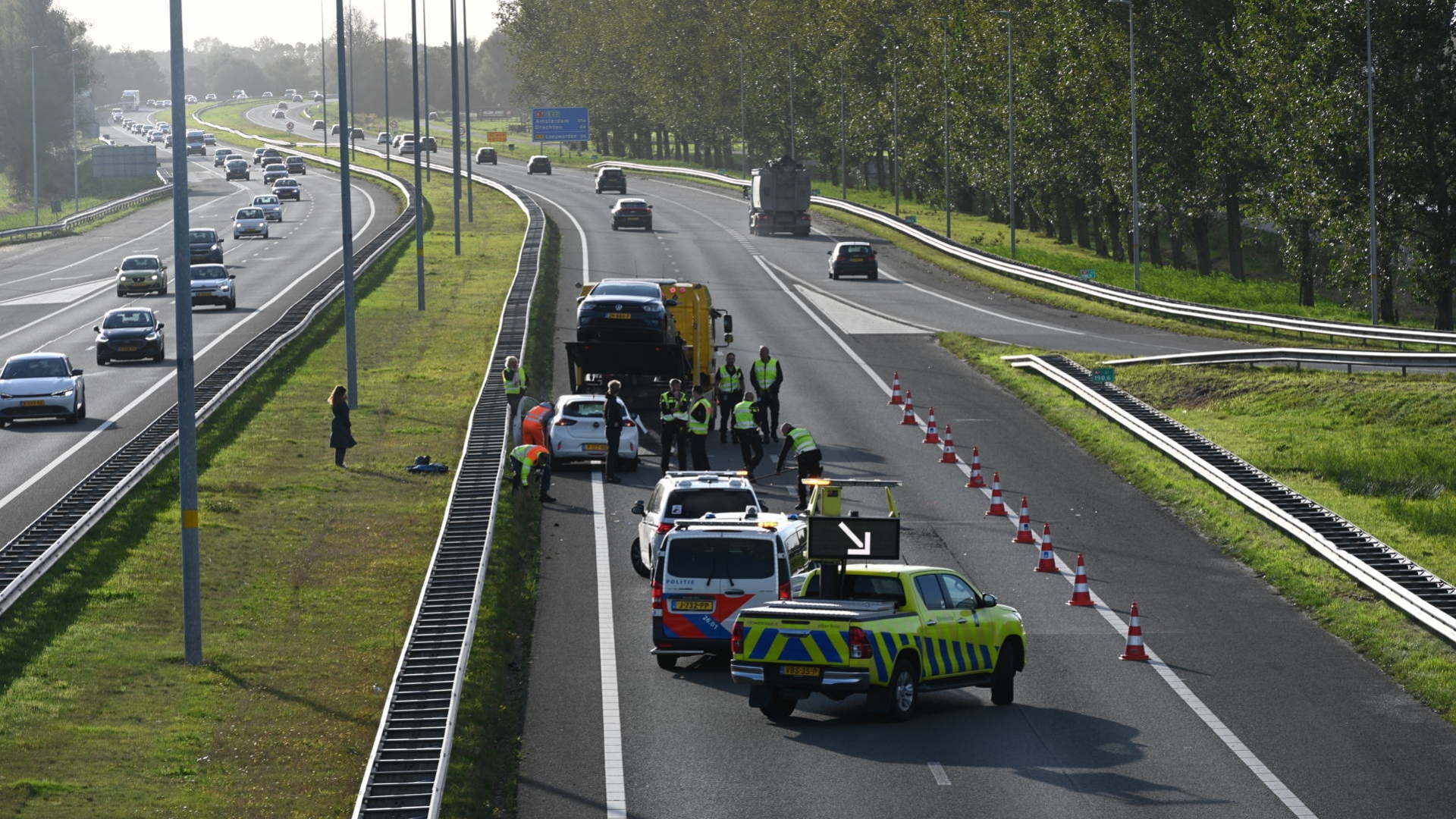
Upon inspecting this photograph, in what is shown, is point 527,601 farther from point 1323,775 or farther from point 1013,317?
point 1013,317

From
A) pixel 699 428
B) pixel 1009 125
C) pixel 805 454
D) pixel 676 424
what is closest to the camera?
pixel 805 454

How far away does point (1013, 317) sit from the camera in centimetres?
5469

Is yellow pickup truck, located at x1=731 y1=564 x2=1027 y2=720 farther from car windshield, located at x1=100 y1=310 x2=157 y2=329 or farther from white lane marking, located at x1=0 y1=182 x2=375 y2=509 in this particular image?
car windshield, located at x1=100 y1=310 x2=157 y2=329

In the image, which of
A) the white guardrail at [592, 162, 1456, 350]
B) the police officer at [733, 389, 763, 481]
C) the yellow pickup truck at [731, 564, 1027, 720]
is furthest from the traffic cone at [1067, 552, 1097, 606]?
the white guardrail at [592, 162, 1456, 350]

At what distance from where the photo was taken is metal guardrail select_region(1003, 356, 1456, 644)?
906 inches

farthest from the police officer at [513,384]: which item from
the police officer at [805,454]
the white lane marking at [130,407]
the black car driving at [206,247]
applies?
the black car driving at [206,247]

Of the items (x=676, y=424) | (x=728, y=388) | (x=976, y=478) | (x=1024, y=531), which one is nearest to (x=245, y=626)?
(x=676, y=424)

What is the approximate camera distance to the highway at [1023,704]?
16047 mm

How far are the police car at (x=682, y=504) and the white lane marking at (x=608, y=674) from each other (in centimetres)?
64

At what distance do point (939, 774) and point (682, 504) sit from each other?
28.6 feet

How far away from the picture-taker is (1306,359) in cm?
3928

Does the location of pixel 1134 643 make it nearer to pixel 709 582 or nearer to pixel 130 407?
pixel 709 582

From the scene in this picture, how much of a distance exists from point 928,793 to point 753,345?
3350 cm

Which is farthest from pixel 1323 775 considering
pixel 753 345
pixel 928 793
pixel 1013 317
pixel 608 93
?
pixel 608 93
